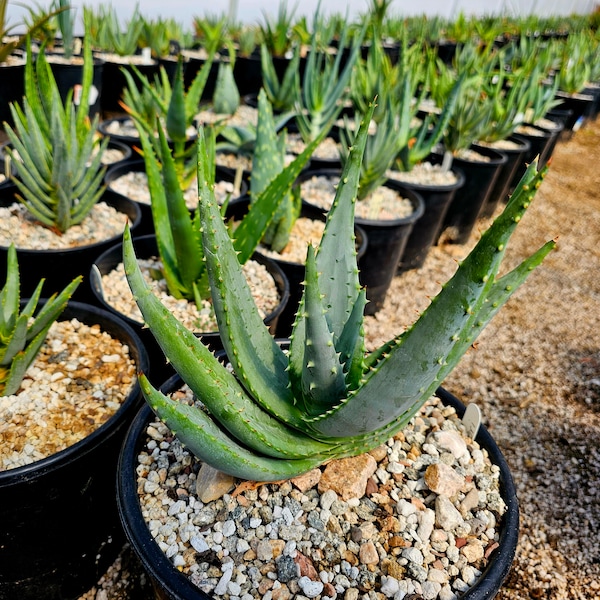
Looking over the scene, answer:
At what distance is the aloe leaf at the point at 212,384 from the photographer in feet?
2.31

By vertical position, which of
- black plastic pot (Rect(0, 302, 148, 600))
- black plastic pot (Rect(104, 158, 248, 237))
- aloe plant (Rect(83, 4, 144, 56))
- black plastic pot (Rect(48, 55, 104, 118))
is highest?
aloe plant (Rect(83, 4, 144, 56))

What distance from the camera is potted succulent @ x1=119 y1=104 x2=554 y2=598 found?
2.14ft

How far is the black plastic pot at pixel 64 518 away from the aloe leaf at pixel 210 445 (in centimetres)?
33

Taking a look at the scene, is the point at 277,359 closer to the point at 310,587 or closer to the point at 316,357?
the point at 316,357

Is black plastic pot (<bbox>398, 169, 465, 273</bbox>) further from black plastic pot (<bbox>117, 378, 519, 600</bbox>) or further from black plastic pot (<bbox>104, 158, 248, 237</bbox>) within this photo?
black plastic pot (<bbox>117, 378, 519, 600</bbox>)

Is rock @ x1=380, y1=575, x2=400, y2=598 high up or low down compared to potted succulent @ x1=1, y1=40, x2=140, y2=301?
down

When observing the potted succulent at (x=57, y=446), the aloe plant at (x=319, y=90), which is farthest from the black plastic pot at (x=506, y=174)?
the potted succulent at (x=57, y=446)

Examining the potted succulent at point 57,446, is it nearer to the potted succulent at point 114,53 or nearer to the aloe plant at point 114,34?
the potted succulent at point 114,53

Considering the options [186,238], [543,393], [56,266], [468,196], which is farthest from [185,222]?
[468,196]

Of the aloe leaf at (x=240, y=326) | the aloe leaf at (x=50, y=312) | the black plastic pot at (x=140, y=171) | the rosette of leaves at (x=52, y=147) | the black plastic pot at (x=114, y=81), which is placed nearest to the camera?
the aloe leaf at (x=240, y=326)

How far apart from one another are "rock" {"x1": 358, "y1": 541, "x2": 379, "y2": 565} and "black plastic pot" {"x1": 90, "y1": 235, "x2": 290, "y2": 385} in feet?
1.62

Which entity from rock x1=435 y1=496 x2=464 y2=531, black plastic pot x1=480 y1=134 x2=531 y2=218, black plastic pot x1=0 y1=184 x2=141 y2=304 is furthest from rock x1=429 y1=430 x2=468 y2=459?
black plastic pot x1=480 y1=134 x2=531 y2=218

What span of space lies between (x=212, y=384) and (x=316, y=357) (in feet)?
0.48

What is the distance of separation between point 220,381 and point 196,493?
0.81 ft
